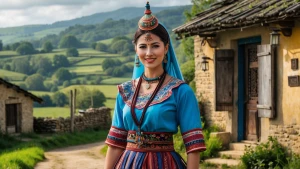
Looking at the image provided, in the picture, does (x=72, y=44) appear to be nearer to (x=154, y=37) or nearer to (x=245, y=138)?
(x=245, y=138)

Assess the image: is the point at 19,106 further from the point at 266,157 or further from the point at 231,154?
the point at 266,157

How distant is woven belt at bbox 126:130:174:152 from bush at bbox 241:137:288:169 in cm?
725

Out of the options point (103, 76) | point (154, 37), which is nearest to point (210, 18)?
point (154, 37)

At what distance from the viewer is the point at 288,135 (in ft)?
38.3

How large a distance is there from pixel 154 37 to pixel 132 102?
458mm

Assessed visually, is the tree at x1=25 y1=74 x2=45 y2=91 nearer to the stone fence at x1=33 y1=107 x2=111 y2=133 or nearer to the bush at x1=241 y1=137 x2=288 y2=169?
the stone fence at x1=33 y1=107 x2=111 y2=133

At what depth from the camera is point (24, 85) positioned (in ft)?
261

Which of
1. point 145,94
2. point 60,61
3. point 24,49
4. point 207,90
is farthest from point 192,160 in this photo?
point 24,49

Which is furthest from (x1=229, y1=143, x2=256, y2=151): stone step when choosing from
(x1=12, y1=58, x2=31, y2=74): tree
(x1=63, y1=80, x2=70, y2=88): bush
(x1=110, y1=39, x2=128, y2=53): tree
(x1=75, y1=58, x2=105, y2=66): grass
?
(x1=110, y1=39, x2=128, y2=53): tree

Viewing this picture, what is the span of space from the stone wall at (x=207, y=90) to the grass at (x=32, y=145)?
4.09 metres

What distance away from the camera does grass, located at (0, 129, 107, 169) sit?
1382 cm

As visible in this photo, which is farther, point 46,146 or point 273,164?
point 46,146

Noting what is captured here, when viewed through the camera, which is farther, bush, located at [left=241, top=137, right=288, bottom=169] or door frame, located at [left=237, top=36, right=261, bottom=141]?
door frame, located at [left=237, top=36, right=261, bottom=141]

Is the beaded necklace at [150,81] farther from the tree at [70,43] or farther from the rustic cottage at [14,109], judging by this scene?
the tree at [70,43]
